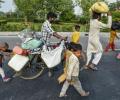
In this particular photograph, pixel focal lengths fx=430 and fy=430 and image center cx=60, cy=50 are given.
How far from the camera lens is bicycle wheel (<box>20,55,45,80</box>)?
35.1 feet

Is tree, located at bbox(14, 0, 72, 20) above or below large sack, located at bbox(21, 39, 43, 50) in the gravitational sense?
below

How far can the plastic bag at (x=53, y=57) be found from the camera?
33.7 ft

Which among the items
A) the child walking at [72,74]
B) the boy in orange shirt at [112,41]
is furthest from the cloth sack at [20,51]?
the boy in orange shirt at [112,41]

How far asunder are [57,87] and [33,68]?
134 cm

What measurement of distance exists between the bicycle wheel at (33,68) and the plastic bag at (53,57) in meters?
0.36

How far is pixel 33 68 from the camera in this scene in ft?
35.7

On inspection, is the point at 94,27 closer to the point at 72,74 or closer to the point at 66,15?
the point at 72,74

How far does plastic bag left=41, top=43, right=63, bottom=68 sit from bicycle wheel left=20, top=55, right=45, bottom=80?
0.36 meters

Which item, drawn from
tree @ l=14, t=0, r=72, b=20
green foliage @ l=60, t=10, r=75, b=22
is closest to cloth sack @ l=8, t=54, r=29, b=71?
tree @ l=14, t=0, r=72, b=20

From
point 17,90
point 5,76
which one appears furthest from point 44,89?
point 5,76

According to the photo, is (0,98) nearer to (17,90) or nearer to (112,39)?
(17,90)

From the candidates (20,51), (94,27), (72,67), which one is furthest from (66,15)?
(72,67)

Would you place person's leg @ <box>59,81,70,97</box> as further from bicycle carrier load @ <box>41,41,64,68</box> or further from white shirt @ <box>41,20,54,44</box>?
white shirt @ <box>41,20,54,44</box>

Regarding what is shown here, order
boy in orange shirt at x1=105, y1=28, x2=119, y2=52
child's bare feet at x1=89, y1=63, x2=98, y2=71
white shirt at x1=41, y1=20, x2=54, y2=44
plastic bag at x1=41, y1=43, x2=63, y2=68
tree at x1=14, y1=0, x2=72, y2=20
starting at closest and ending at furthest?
plastic bag at x1=41, y1=43, x2=63, y2=68
white shirt at x1=41, y1=20, x2=54, y2=44
child's bare feet at x1=89, y1=63, x2=98, y2=71
boy in orange shirt at x1=105, y1=28, x2=119, y2=52
tree at x1=14, y1=0, x2=72, y2=20
